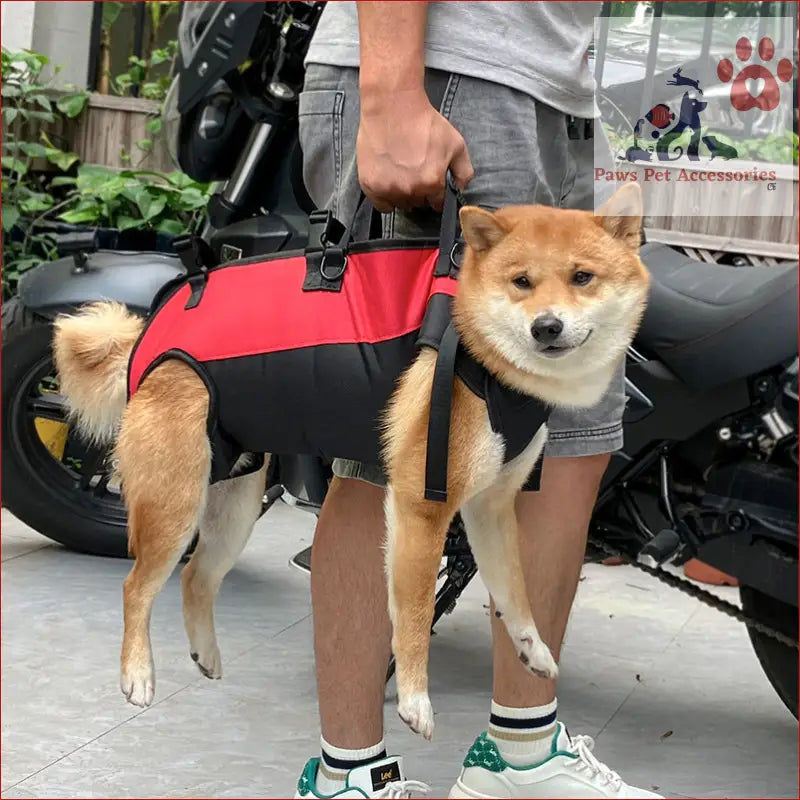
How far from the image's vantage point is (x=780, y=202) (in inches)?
88.0

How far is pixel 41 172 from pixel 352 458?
3606mm

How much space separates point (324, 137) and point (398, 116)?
0.21m

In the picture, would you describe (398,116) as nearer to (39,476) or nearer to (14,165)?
(39,476)

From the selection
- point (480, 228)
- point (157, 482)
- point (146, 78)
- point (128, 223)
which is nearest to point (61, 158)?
Result: point (146, 78)

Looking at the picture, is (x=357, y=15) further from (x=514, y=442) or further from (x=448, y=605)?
(x=448, y=605)

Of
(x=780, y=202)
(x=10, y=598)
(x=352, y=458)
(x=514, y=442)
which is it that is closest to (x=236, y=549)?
(x=352, y=458)

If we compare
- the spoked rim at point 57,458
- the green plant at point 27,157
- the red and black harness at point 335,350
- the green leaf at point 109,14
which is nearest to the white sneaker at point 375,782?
the red and black harness at point 335,350

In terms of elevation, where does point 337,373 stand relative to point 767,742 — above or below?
above

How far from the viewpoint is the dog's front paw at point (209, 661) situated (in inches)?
73.6

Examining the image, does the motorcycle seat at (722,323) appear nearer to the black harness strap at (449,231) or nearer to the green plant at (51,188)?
the black harness strap at (449,231)

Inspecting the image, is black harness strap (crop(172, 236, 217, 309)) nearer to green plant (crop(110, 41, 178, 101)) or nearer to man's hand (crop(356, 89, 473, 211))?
man's hand (crop(356, 89, 473, 211))

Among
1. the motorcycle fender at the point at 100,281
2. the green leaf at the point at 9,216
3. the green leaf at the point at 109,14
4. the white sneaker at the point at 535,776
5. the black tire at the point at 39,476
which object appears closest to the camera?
the white sneaker at the point at 535,776

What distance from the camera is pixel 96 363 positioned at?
1.83 meters

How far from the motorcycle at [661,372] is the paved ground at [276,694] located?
0.82ft
